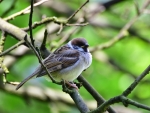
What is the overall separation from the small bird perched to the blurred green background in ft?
2.44

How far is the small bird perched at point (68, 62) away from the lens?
4523 millimetres

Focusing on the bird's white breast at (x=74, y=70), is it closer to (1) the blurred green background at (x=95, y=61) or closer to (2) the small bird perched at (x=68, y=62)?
(2) the small bird perched at (x=68, y=62)

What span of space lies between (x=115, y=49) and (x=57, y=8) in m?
1.41

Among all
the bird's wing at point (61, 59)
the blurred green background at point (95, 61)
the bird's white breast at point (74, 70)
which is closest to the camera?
the bird's white breast at point (74, 70)

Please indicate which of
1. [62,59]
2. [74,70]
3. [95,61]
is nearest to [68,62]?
[62,59]

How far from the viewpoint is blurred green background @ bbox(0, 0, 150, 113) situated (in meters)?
6.34

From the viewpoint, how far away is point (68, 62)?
489cm

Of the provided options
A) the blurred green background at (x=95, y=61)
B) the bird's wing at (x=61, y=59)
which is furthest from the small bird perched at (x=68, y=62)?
the blurred green background at (x=95, y=61)

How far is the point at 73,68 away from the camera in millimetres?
4660

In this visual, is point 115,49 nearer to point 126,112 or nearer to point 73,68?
point 126,112

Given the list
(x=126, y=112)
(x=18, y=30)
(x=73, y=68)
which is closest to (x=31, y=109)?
(x=126, y=112)

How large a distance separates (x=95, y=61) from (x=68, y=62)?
8.89 ft

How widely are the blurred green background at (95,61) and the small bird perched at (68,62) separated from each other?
29.3 inches

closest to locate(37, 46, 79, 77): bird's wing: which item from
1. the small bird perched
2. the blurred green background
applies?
the small bird perched
